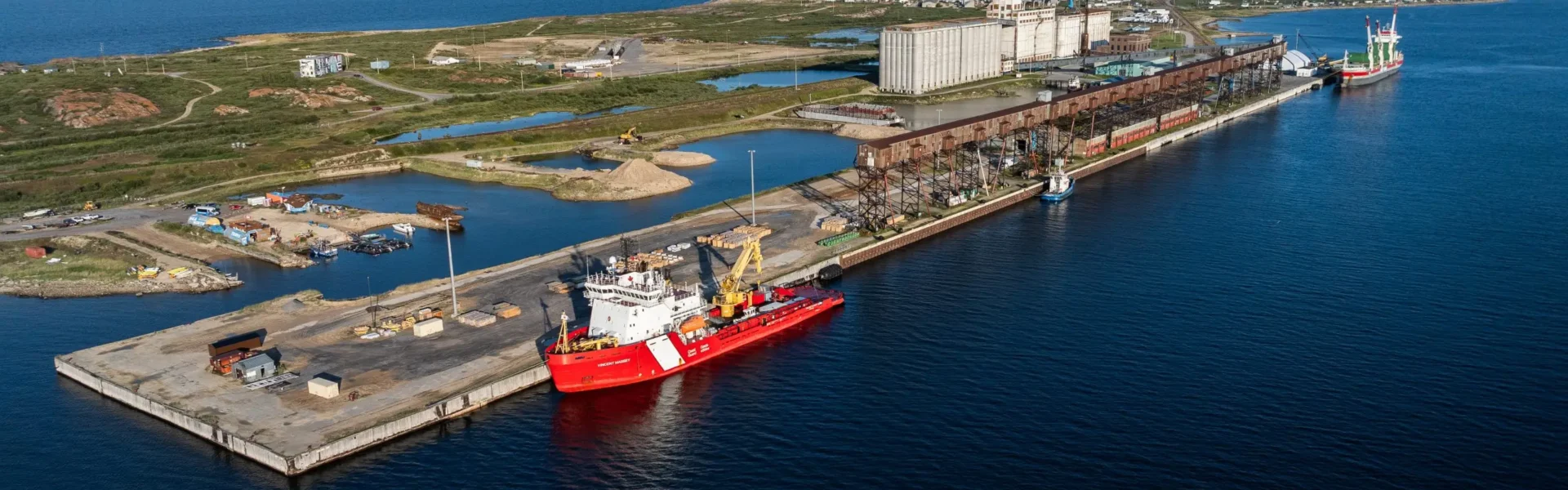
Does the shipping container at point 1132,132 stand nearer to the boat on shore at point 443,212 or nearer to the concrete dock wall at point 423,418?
the boat on shore at point 443,212

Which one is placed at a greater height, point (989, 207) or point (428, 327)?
point (989, 207)

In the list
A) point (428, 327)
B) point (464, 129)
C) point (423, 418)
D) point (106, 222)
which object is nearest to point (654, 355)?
point (423, 418)

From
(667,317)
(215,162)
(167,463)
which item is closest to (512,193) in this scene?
(215,162)

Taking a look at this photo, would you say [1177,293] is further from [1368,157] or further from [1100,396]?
[1368,157]

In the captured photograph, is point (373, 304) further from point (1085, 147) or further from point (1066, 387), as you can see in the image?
point (1085, 147)

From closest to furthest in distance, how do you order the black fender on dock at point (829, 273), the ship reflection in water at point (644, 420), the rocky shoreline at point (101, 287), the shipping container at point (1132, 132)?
the ship reflection in water at point (644, 420), the rocky shoreline at point (101, 287), the black fender on dock at point (829, 273), the shipping container at point (1132, 132)

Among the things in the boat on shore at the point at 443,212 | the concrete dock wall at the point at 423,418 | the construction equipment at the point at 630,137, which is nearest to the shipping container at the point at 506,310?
the concrete dock wall at the point at 423,418

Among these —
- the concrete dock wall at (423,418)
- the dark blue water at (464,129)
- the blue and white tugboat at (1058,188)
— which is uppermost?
the dark blue water at (464,129)
